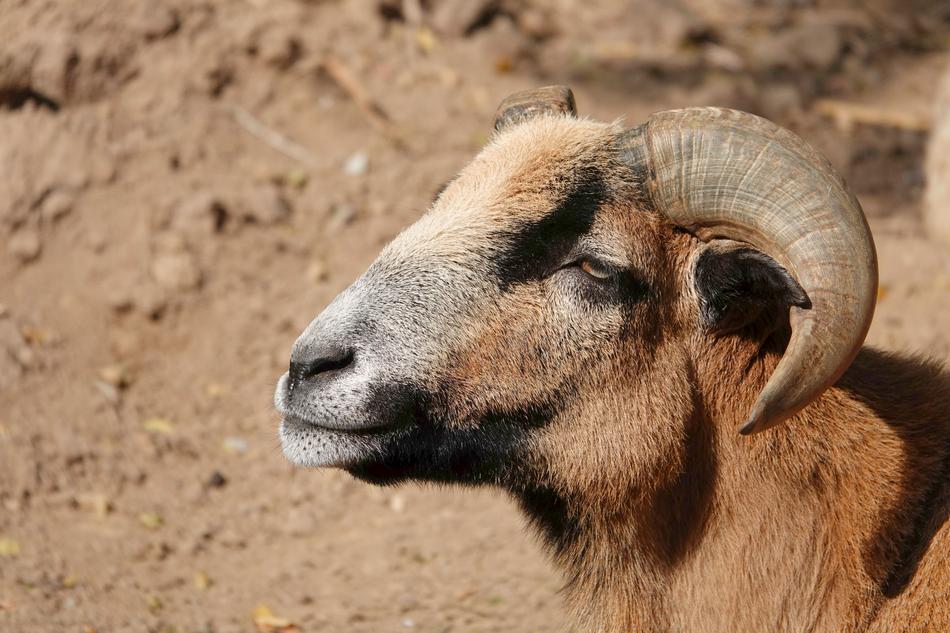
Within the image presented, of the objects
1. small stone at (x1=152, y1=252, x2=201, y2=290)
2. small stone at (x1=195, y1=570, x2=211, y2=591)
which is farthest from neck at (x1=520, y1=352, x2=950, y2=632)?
small stone at (x1=152, y1=252, x2=201, y2=290)

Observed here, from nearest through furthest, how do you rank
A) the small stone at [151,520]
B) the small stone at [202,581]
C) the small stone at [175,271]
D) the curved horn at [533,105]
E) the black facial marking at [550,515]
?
1. the black facial marking at [550,515]
2. the curved horn at [533,105]
3. the small stone at [202,581]
4. the small stone at [151,520]
5. the small stone at [175,271]

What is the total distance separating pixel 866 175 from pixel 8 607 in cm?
830

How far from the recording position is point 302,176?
8.95 metres

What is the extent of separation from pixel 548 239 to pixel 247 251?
4.76 metres

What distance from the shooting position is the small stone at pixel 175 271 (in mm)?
7844

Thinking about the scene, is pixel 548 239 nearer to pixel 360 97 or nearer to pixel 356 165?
pixel 356 165

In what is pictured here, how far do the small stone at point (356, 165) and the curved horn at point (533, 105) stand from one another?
438 centimetres

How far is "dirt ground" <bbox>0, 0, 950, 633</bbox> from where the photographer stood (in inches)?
238

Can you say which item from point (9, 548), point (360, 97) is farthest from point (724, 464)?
point (360, 97)

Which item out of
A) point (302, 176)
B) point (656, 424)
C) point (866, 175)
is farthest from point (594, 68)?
point (656, 424)

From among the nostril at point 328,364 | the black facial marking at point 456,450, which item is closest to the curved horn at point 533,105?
the black facial marking at point 456,450

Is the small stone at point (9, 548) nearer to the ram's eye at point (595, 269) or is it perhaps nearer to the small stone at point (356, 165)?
the ram's eye at point (595, 269)

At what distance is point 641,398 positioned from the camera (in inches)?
160

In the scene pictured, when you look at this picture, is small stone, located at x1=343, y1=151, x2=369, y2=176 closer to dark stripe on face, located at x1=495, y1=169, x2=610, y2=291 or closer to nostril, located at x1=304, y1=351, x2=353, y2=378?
dark stripe on face, located at x1=495, y1=169, x2=610, y2=291
